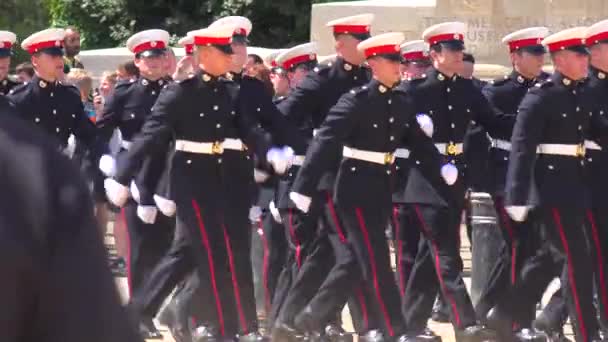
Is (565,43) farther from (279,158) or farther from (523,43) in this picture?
(279,158)

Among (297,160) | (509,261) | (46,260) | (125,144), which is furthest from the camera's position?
(125,144)

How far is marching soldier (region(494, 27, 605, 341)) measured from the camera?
28.0 ft

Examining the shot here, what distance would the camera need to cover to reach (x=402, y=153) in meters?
9.50

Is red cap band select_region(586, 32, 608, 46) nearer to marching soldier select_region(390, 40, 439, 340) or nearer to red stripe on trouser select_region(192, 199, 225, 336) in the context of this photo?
marching soldier select_region(390, 40, 439, 340)

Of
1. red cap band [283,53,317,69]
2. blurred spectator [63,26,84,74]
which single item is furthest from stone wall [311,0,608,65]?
red cap band [283,53,317,69]

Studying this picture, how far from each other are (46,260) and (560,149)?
703cm

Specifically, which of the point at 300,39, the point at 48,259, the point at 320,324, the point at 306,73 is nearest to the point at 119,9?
the point at 300,39

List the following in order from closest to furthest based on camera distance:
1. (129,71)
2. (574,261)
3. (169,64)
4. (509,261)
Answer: (574,261)
(509,261)
(169,64)
(129,71)

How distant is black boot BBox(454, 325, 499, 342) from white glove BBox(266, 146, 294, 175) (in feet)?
4.40

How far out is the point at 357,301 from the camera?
8.81m

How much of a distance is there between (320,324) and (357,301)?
356 mm

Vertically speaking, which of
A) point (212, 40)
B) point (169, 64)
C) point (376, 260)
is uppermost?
point (212, 40)

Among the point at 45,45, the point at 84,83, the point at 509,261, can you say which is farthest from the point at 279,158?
the point at 84,83

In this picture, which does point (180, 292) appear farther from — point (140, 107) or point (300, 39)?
point (300, 39)
